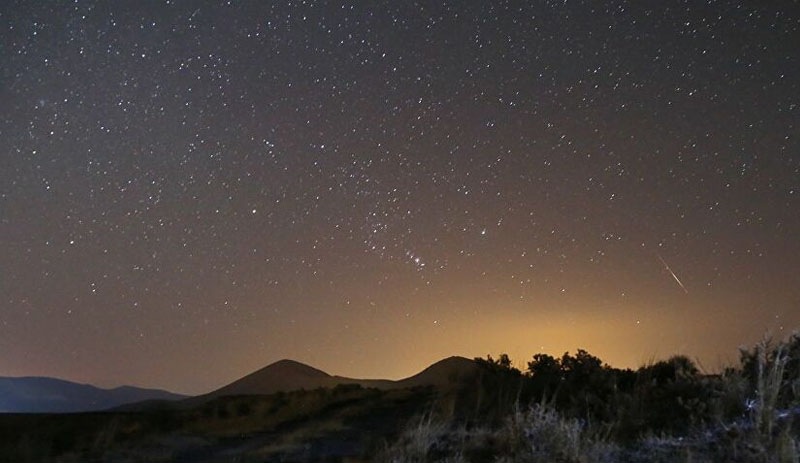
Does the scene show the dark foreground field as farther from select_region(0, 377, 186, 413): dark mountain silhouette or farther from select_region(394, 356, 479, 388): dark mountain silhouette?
select_region(0, 377, 186, 413): dark mountain silhouette

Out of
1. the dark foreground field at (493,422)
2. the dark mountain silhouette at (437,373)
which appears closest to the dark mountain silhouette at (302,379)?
the dark mountain silhouette at (437,373)

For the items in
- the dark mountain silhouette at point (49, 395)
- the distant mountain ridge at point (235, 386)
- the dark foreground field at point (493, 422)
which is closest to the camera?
the dark foreground field at point (493, 422)

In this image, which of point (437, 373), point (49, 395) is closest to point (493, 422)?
point (437, 373)

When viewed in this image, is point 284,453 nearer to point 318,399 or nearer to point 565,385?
point 565,385

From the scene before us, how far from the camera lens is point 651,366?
50.3ft

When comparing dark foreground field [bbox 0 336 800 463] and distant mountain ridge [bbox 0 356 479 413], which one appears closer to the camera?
dark foreground field [bbox 0 336 800 463]

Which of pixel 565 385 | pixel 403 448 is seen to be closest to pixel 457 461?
pixel 403 448

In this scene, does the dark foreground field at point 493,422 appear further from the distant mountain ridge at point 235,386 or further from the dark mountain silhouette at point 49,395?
the dark mountain silhouette at point 49,395

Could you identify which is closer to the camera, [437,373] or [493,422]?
[493,422]

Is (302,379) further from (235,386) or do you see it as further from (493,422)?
(493,422)

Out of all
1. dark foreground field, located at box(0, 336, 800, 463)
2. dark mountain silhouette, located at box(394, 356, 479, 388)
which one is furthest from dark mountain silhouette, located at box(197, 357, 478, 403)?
dark foreground field, located at box(0, 336, 800, 463)

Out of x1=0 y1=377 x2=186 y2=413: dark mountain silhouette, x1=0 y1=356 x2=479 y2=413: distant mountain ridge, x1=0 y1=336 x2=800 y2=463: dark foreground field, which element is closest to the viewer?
x1=0 y1=336 x2=800 y2=463: dark foreground field

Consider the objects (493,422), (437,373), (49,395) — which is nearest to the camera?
(493,422)

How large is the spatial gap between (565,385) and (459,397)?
3.00 meters
